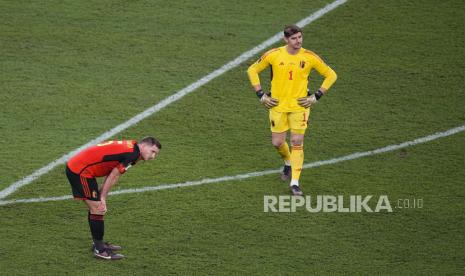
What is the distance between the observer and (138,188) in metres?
11.9

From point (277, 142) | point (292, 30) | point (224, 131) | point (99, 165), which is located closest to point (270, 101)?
point (277, 142)

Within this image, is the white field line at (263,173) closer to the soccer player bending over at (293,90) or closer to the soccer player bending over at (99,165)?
the soccer player bending over at (293,90)

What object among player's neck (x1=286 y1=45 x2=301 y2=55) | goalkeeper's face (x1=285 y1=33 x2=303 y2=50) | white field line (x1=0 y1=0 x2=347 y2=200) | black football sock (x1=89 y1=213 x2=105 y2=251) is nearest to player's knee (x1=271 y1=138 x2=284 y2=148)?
player's neck (x1=286 y1=45 x2=301 y2=55)

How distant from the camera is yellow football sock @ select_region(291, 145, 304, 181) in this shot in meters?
11.8

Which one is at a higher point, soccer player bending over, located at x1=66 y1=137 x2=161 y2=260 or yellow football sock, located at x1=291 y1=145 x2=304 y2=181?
yellow football sock, located at x1=291 y1=145 x2=304 y2=181

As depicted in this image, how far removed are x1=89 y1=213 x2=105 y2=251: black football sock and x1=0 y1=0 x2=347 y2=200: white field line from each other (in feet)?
6.52

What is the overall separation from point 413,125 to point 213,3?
4.85 m

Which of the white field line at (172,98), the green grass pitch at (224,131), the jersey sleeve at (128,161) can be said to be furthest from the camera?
the white field line at (172,98)

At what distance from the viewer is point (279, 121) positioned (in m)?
11.9

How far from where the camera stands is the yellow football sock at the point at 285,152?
1209 centimetres

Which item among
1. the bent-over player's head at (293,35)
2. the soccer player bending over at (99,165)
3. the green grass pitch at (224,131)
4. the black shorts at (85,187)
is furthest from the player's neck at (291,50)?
the black shorts at (85,187)

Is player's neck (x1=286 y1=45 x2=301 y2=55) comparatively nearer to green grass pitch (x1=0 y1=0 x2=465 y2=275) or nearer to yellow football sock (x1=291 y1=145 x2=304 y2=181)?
yellow football sock (x1=291 y1=145 x2=304 y2=181)

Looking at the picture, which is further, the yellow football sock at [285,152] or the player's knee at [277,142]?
the yellow football sock at [285,152]

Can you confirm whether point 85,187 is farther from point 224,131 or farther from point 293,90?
point 224,131
